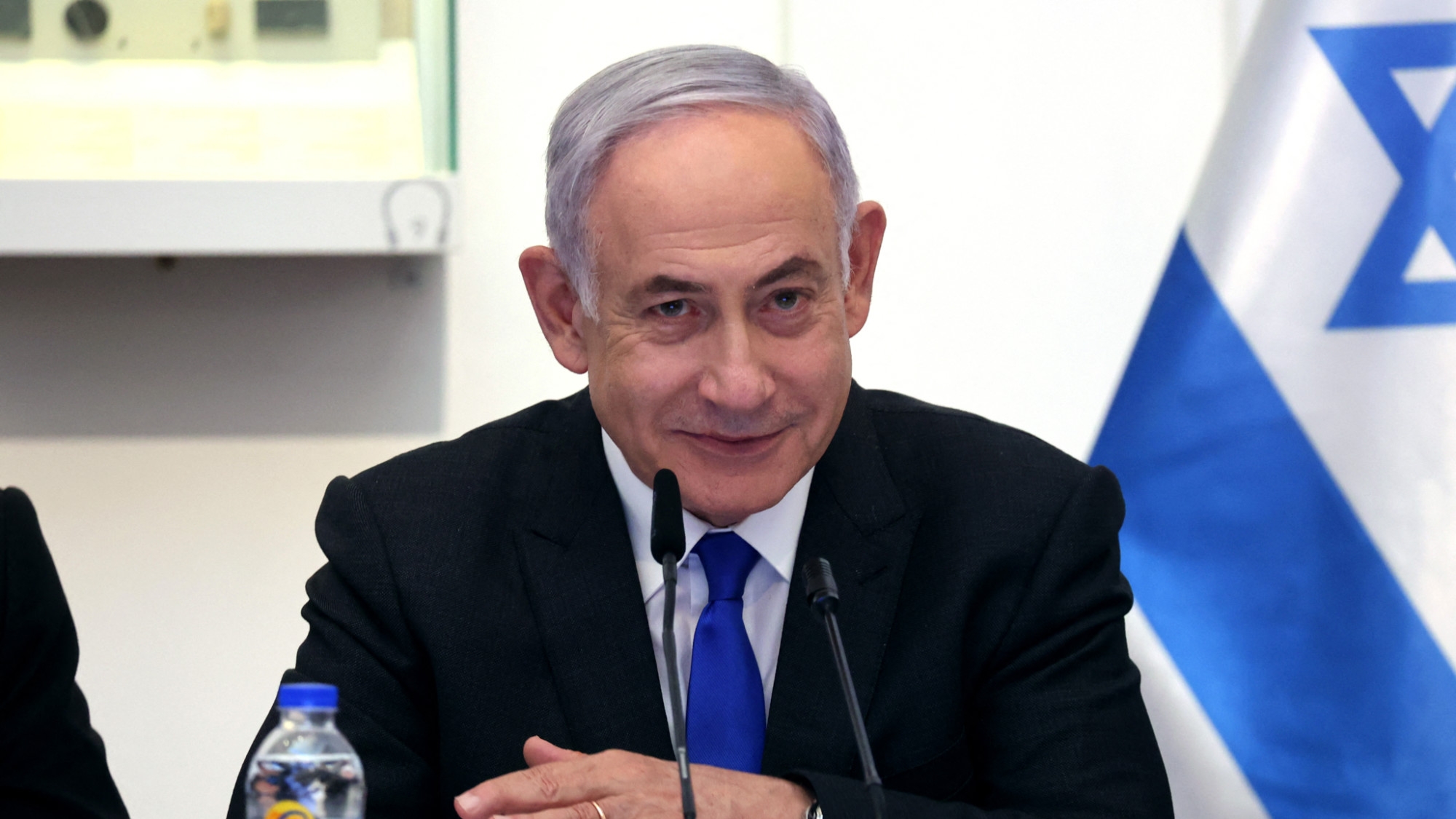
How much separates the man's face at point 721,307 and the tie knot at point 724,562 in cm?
4

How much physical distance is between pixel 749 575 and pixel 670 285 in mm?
374

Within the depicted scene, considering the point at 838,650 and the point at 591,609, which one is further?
the point at 591,609

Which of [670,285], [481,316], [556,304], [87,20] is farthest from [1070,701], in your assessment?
[87,20]

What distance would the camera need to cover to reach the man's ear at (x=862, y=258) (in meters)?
1.69

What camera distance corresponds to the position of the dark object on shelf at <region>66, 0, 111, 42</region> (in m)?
2.33

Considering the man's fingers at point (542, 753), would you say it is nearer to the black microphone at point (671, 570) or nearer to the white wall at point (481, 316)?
the black microphone at point (671, 570)

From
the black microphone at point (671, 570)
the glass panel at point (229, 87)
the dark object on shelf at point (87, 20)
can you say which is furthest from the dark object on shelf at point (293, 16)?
the black microphone at point (671, 570)

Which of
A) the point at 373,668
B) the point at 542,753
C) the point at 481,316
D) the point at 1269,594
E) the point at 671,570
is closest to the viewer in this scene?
the point at 671,570

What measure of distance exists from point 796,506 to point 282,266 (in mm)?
1278

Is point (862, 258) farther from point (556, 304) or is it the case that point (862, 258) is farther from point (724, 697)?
point (724, 697)

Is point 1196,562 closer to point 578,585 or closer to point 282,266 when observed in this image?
point 578,585

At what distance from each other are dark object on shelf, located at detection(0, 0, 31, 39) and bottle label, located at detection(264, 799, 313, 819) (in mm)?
1715

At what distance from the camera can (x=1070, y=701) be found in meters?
1.57

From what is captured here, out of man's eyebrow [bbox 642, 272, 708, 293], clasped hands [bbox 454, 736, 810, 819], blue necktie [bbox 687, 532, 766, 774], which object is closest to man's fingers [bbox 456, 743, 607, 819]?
clasped hands [bbox 454, 736, 810, 819]
